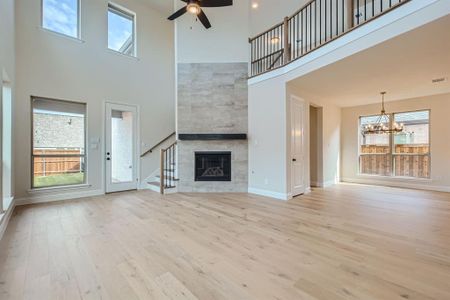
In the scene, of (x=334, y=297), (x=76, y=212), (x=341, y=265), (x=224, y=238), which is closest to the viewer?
(x=334, y=297)

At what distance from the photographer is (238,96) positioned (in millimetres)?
5539

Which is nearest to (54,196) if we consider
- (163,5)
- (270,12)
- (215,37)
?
(215,37)

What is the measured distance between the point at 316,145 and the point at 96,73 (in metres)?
6.34

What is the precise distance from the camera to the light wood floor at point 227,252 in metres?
1.67

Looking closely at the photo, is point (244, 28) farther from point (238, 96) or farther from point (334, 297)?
point (334, 297)

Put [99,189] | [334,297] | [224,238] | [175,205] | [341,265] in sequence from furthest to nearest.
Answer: [99,189] → [175,205] → [224,238] → [341,265] → [334,297]

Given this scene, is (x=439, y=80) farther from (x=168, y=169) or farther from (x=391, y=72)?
(x=168, y=169)

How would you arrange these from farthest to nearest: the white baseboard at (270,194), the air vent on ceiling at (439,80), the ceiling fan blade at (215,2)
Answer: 1. the white baseboard at (270,194)
2. the air vent on ceiling at (439,80)
3. the ceiling fan blade at (215,2)

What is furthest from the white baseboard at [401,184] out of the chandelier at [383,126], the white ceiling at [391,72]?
the white ceiling at [391,72]

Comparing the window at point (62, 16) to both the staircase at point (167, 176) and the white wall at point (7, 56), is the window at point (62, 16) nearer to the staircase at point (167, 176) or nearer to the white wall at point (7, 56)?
the white wall at point (7, 56)

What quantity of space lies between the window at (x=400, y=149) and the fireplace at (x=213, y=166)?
15.4 ft

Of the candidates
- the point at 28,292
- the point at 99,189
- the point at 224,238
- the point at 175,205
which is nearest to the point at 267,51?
the point at 175,205

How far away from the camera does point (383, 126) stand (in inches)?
242

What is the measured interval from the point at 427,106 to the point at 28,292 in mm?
8551
